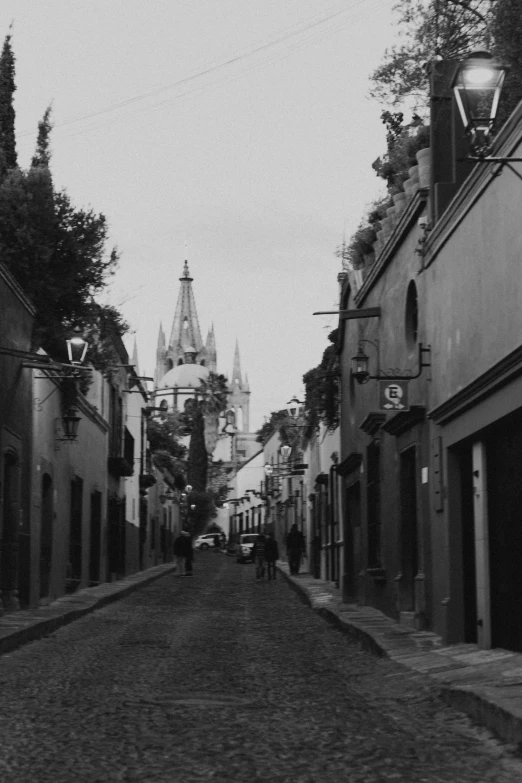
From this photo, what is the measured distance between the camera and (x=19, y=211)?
24.5m

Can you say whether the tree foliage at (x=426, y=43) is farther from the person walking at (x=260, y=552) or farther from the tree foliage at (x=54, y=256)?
the person walking at (x=260, y=552)

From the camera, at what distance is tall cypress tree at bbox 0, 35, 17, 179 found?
26.5m

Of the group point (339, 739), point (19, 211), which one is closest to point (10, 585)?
point (19, 211)

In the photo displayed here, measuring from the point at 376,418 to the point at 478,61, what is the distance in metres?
10.3

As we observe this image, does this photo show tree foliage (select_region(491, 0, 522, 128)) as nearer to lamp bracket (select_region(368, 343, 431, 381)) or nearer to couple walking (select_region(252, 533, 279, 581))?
lamp bracket (select_region(368, 343, 431, 381))

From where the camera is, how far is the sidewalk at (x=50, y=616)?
15070 millimetres

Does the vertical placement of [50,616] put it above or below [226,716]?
above

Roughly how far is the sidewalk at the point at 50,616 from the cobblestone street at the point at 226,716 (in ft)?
0.71

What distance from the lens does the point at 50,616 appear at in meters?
18.5

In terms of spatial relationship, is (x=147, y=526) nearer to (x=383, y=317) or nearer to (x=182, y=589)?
(x=182, y=589)

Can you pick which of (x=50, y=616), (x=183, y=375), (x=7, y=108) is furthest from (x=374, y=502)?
(x=183, y=375)

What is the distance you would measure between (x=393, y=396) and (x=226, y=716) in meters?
8.00

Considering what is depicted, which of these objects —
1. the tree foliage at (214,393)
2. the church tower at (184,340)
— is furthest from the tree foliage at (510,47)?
the church tower at (184,340)

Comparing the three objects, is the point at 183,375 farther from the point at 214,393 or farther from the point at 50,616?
the point at 50,616
